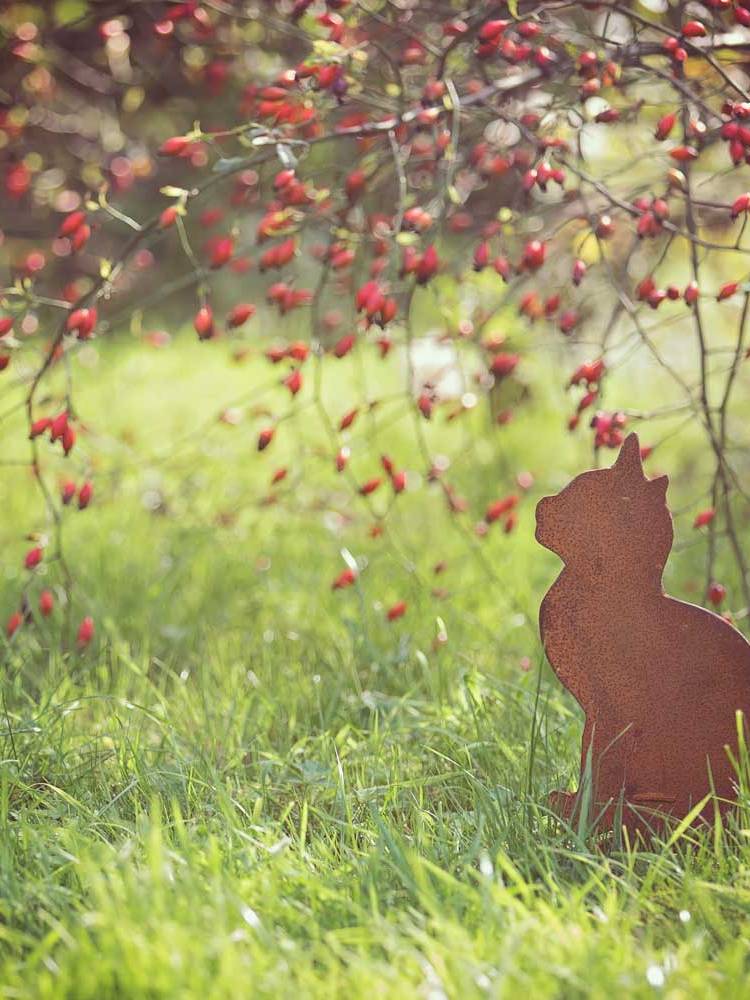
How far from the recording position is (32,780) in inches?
71.5

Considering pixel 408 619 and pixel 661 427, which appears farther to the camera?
pixel 661 427

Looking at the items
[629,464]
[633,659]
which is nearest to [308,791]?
[633,659]

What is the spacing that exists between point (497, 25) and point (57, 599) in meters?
1.54

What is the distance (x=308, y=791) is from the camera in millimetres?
1827

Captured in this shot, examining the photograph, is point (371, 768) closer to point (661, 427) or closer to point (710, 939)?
point (710, 939)

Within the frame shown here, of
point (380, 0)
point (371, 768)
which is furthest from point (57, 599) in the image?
point (380, 0)

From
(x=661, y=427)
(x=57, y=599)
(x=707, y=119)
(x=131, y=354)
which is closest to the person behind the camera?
(x=707, y=119)

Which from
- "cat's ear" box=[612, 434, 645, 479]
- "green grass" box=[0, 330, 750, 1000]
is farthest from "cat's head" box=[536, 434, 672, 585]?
"green grass" box=[0, 330, 750, 1000]

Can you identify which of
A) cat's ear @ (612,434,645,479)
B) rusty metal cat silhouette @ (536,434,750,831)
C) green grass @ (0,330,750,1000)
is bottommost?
green grass @ (0,330,750,1000)

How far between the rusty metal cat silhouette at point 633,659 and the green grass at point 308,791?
0.08 meters

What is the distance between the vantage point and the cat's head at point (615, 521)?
5.16ft

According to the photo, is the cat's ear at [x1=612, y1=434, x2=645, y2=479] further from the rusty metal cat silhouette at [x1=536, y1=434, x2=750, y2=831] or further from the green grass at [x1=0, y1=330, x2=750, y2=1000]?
the green grass at [x1=0, y1=330, x2=750, y2=1000]

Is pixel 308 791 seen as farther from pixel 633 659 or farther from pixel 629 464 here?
pixel 629 464

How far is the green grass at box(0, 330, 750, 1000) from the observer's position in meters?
1.26
